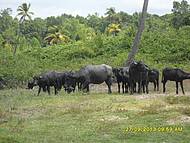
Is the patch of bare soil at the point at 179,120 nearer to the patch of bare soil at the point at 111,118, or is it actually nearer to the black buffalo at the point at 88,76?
the patch of bare soil at the point at 111,118

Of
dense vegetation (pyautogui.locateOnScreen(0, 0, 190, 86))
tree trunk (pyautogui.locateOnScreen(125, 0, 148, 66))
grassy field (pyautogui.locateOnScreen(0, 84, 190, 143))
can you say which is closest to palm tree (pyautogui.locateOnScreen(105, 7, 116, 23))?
dense vegetation (pyautogui.locateOnScreen(0, 0, 190, 86))

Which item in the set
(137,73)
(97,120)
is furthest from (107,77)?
(97,120)

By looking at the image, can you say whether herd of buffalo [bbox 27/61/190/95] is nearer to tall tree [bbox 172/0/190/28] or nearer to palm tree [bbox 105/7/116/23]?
tall tree [bbox 172/0/190/28]

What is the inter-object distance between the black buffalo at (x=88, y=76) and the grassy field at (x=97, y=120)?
3.86 m

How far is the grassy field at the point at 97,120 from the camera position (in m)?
14.6

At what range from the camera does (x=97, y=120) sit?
17.4m

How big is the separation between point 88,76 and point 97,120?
34.4 feet

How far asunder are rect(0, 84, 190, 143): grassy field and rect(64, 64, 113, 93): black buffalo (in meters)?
3.86

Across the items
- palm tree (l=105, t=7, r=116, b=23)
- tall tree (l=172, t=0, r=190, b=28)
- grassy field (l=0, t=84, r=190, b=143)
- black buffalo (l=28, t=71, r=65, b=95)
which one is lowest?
grassy field (l=0, t=84, r=190, b=143)

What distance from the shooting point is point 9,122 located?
1752 cm

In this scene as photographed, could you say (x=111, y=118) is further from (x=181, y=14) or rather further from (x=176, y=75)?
(x=181, y=14)

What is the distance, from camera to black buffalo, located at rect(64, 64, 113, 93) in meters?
27.8

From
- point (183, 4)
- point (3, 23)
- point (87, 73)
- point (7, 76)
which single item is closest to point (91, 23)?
point (3, 23)

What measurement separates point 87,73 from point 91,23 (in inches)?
3875
